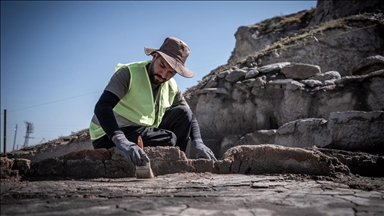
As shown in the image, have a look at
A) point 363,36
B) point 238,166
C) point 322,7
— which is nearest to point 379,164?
point 238,166

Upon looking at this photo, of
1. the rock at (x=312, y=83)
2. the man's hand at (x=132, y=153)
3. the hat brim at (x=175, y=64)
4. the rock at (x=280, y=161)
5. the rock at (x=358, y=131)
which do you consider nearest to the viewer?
the man's hand at (x=132, y=153)

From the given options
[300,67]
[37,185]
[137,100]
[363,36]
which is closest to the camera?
[37,185]

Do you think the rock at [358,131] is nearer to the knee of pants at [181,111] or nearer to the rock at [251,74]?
the knee of pants at [181,111]

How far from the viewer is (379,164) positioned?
276 cm

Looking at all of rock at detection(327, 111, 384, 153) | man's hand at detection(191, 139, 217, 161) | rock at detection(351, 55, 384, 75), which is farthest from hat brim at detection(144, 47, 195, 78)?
rock at detection(351, 55, 384, 75)

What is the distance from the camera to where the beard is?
314 centimetres

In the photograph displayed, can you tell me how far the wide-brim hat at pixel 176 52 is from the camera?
2.97m

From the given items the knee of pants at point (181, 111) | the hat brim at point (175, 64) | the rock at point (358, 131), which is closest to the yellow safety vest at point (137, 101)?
the hat brim at point (175, 64)

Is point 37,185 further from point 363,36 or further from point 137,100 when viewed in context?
point 363,36

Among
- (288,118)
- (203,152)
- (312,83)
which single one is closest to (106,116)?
(203,152)

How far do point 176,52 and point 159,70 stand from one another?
242 millimetres

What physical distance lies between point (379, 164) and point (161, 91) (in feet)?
7.14

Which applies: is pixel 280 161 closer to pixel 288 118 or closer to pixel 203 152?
pixel 203 152

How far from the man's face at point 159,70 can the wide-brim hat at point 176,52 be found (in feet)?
0.20
